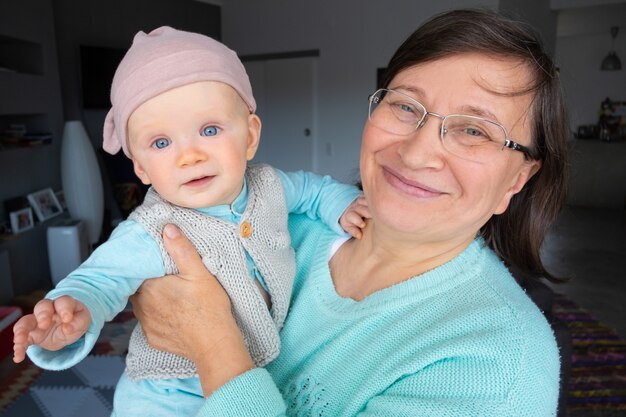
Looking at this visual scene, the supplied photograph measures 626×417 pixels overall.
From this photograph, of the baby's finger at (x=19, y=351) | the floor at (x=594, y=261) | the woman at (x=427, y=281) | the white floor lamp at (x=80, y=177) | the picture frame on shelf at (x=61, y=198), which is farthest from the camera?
the picture frame on shelf at (x=61, y=198)

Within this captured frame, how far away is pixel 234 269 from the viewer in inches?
43.1

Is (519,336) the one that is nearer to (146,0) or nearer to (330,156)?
(330,156)

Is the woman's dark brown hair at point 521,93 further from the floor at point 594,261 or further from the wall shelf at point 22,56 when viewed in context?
the wall shelf at point 22,56

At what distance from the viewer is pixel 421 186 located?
3.29 feet

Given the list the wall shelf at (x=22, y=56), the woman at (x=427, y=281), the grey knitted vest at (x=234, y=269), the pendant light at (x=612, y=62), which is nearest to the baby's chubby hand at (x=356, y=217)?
the woman at (x=427, y=281)

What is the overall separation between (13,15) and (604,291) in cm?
620

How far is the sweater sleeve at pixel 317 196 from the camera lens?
135 cm

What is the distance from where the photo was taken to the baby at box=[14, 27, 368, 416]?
3.24 ft

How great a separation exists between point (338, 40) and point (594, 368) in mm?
4728

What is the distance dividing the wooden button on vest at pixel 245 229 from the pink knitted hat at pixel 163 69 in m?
0.31

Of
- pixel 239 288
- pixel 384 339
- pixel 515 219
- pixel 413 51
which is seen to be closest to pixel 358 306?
pixel 384 339

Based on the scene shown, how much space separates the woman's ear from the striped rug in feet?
8.21

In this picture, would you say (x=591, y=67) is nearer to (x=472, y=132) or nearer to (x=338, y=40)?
(x=338, y=40)

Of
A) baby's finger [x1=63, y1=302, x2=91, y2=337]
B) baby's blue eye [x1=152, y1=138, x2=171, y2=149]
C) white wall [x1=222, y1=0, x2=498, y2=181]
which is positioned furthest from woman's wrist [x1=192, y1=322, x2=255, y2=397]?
white wall [x1=222, y1=0, x2=498, y2=181]
